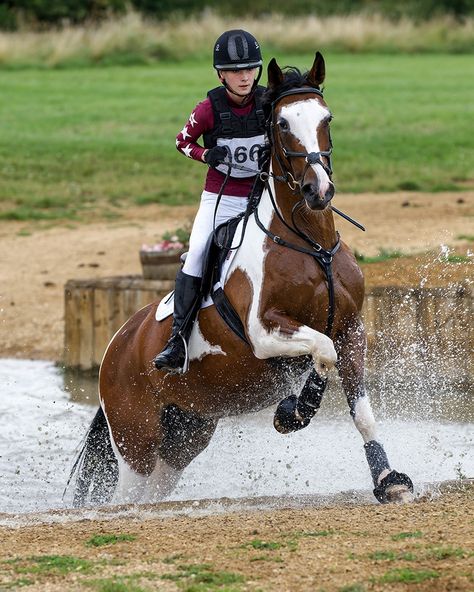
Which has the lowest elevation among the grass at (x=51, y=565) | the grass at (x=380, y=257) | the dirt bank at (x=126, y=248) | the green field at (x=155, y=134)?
the green field at (x=155, y=134)

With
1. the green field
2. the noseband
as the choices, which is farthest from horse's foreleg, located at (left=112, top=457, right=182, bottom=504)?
the green field

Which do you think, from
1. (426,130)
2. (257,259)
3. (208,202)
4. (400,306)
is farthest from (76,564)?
(426,130)

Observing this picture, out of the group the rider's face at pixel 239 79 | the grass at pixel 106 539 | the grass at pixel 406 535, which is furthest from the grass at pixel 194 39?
the grass at pixel 406 535

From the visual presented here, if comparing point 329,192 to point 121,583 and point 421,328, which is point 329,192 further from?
point 421,328

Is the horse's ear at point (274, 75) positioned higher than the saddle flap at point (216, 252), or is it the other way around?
the horse's ear at point (274, 75)

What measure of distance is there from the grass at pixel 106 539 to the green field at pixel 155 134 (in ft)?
39.9

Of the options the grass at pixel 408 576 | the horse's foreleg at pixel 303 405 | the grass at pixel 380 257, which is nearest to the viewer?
the grass at pixel 408 576

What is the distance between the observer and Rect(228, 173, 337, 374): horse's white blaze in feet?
23.5

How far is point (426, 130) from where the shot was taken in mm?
24094

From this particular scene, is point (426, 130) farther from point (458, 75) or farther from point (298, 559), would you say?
point (298, 559)

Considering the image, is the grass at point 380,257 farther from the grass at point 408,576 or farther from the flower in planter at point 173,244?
the grass at point 408,576

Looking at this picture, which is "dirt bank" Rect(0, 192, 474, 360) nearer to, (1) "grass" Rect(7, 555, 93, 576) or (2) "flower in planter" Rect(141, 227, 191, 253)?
(2) "flower in planter" Rect(141, 227, 191, 253)

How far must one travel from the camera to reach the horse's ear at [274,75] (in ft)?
24.0

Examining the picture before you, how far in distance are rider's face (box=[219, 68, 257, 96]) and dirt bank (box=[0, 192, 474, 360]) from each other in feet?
15.4
